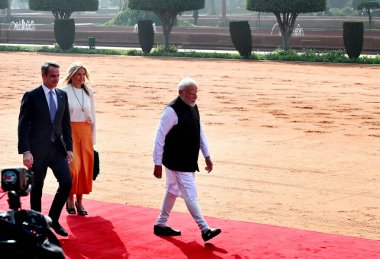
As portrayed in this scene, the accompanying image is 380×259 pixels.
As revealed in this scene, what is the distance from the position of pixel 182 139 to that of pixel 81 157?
165 centimetres

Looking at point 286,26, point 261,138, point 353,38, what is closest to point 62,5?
point 286,26

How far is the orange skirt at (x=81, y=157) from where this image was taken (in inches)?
421

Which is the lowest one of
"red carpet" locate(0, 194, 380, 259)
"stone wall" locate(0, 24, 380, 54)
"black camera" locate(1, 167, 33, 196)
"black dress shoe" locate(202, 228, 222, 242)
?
"stone wall" locate(0, 24, 380, 54)

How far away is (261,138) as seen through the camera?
17.5m

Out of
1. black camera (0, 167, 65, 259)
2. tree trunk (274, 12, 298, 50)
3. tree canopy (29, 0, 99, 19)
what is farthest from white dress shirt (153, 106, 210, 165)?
tree canopy (29, 0, 99, 19)

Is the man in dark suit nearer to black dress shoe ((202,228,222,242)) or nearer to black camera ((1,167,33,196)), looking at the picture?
black dress shoe ((202,228,222,242))

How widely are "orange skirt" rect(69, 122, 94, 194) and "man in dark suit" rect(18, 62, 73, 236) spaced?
914 mm

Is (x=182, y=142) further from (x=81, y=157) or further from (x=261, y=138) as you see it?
(x=261, y=138)

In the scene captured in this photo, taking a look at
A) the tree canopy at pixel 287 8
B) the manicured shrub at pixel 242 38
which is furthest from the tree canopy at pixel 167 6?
the manicured shrub at pixel 242 38

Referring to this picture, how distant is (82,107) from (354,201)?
355cm

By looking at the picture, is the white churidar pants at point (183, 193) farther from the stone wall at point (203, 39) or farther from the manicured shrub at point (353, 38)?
the stone wall at point (203, 39)

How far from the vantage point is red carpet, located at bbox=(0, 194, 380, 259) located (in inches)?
354

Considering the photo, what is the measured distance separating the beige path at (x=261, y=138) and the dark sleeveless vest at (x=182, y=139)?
1.51 metres

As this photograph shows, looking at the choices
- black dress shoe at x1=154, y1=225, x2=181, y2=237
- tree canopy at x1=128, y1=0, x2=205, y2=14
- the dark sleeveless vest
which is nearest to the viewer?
the dark sleeveless vest
